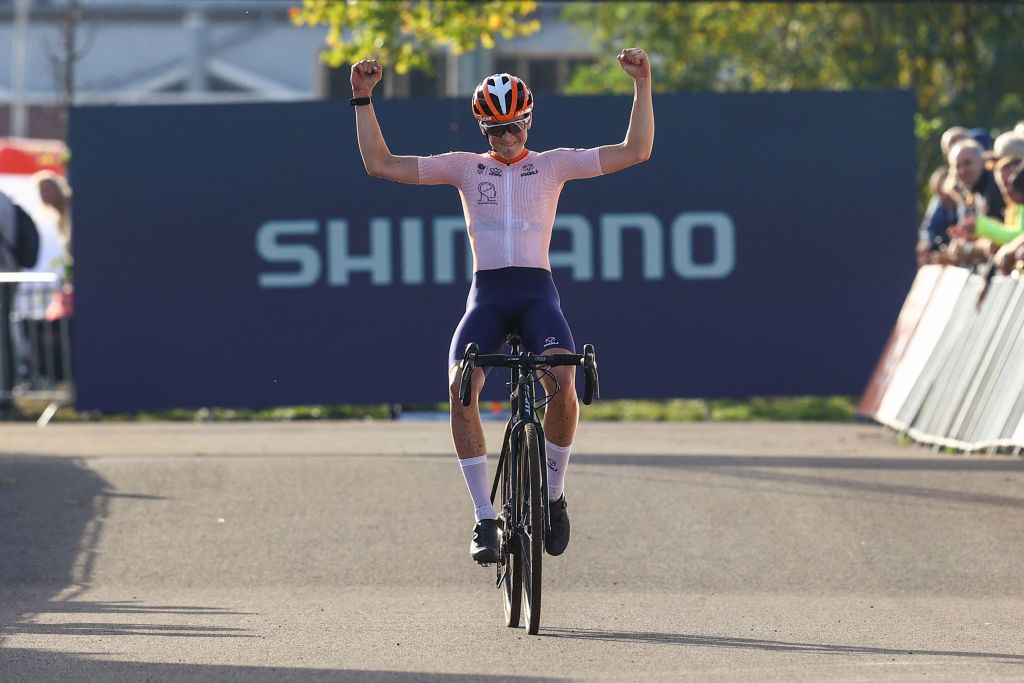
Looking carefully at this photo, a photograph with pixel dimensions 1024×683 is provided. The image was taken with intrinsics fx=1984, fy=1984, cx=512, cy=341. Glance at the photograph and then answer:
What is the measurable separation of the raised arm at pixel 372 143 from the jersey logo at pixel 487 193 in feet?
0.96

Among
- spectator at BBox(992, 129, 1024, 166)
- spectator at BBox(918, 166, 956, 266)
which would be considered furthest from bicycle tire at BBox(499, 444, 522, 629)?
spectator at BBox(918, 166, 956, 266)

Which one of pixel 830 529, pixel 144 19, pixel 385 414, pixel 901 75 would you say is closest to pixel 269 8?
pixel 144 19

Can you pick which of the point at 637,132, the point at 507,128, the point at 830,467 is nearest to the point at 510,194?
the point at 507,128

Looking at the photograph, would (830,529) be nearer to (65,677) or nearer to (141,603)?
(141,603)

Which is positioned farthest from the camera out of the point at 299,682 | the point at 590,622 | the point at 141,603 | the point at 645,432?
the point at 645,432

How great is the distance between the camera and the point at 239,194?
15.9 meters

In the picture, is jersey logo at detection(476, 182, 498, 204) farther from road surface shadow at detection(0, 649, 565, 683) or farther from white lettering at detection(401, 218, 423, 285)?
white lettering at detection(401, 218, 423, 285)

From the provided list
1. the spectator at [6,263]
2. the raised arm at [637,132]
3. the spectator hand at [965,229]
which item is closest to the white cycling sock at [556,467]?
the raised arm at [637,132]

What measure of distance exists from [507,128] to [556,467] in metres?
1.43

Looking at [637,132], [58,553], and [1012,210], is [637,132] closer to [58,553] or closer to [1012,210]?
[58,553]

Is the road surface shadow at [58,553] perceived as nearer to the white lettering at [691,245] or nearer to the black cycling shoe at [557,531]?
the black cycling shoe at [557,531]

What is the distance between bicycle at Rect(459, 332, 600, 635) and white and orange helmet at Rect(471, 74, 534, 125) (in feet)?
2.97

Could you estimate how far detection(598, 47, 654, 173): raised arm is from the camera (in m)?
8.33

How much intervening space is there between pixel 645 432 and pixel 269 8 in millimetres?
44199
